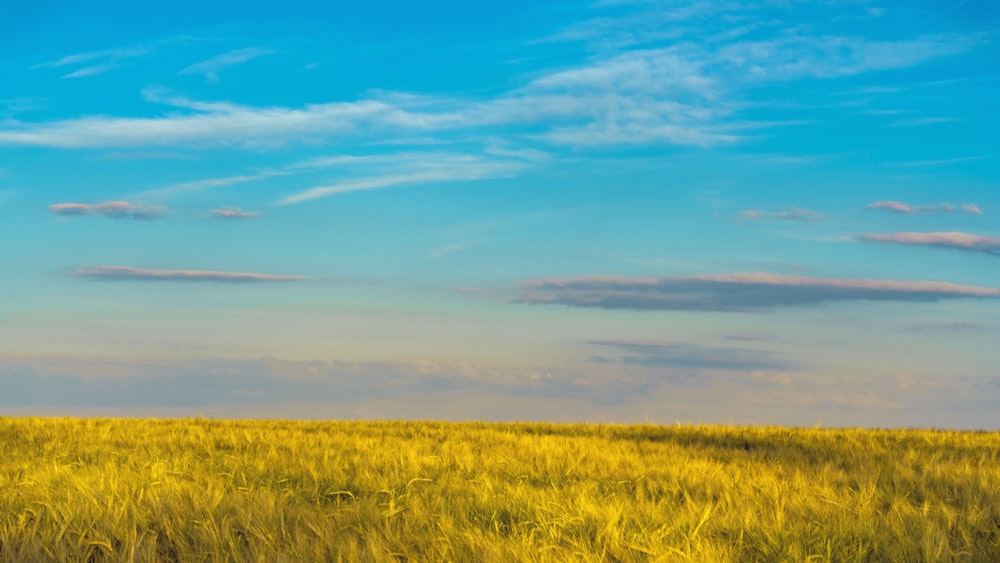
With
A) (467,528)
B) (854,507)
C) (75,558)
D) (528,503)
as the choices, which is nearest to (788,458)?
(854,507)

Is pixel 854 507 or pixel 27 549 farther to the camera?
pixel 854 507

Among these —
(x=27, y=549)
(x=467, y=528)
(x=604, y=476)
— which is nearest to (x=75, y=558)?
(x=27, y=549)

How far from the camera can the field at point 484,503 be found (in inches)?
168

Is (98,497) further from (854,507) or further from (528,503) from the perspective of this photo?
(854,507)

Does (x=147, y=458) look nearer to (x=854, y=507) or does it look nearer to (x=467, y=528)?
(x=467, y=528)

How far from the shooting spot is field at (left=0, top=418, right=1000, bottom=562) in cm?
426

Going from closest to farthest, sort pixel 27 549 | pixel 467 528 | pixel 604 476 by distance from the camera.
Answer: pixel 27 549 < pixel 467 528 < pixel 604 476

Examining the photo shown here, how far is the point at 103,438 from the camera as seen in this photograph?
10.6 meters

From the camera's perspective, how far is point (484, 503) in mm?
5312

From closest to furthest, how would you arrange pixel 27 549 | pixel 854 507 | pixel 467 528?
pixel 27 549 → pixel 467 528 → pixel 854 507

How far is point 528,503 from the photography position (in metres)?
5.23

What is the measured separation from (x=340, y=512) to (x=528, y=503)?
1.16 metres

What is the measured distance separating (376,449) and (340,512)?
376cm

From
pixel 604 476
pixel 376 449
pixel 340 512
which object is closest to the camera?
pixel 340 512
